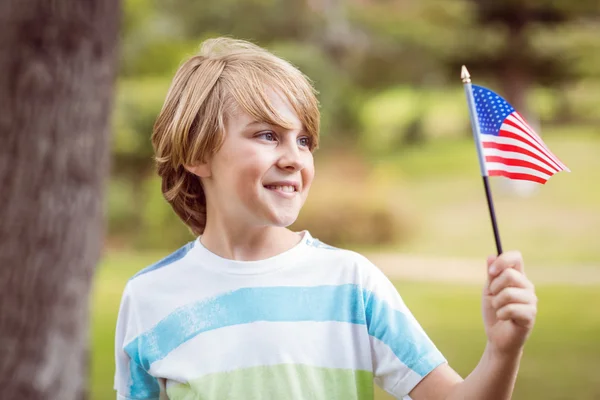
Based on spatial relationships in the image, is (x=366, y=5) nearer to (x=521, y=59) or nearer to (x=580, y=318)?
(x=521, y=59)

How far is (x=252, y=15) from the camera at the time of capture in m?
17.5

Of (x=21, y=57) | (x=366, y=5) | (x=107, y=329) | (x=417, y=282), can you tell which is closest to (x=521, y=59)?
(x=366, y=5)

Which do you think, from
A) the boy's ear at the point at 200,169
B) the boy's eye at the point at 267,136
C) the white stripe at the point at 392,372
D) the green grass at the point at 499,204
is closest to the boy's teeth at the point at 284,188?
the boy's eye at the point at 267,136

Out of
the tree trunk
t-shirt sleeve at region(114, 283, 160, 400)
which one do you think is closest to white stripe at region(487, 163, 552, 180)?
t-shirt sleeve at region(114, 283, 160, 400)

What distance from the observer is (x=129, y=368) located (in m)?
2.20

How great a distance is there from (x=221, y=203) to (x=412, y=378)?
0.55 m

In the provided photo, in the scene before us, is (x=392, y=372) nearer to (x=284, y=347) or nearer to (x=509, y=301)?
(x=284, y=347)

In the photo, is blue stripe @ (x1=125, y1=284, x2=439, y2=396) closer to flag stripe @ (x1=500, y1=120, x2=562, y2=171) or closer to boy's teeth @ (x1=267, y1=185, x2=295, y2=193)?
boy's teeth @ (x1=267, y1=185, x2=295, y2=193)

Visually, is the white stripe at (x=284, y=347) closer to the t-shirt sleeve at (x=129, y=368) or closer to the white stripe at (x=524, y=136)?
the t-shirt sleeve at (x=129, y=368)

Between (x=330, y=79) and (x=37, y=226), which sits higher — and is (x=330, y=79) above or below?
above

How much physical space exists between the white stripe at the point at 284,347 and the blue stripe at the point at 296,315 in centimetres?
2

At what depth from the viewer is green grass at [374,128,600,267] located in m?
14.4

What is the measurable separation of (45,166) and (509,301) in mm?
3278

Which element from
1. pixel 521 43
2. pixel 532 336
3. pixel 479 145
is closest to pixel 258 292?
pixel 479 145
